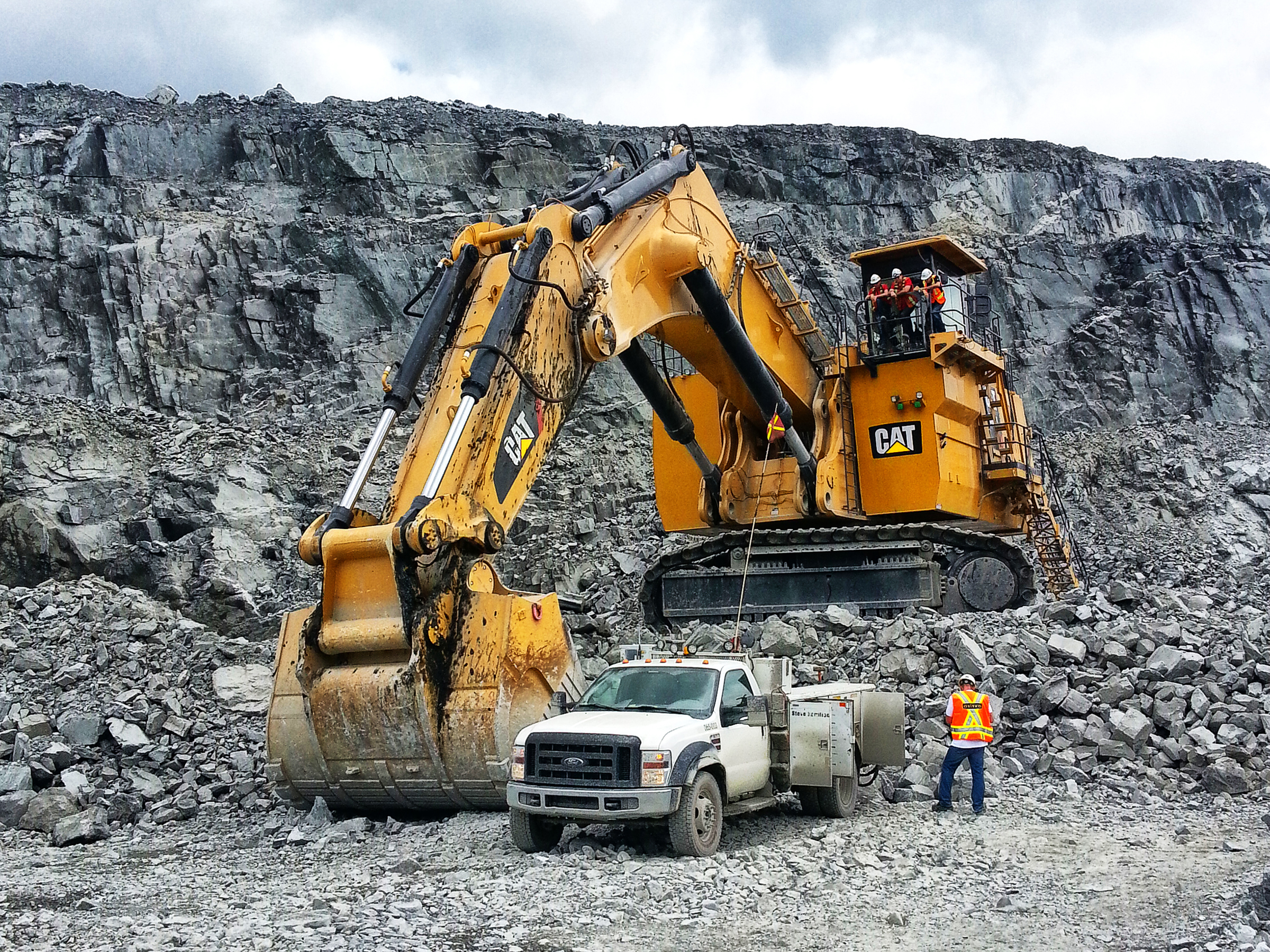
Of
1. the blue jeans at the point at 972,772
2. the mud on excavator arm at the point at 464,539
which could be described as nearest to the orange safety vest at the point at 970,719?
the blue jeans at the point at 972,772

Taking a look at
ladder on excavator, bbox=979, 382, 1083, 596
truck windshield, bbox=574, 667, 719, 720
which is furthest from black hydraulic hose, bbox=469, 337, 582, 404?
ladder on excavator, bbox=979, 382, 1083, 596

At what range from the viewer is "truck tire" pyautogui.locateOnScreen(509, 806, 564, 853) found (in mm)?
7316

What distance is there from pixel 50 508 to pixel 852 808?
18228 millimetres

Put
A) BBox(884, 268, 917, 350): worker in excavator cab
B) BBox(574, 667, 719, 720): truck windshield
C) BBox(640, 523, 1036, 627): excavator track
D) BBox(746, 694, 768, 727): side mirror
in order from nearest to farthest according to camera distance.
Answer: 1. BBox(574, 667, 719, 720): truck windshield
2. BBox(746, 694, 768, 727): side mirror
3. BBox(640, 523, 1036, 627): excavator track
4. BBox(884, 268, 917, 350): worker in excavator cab

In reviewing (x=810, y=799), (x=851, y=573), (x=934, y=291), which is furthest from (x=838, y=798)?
(x=934, y=291)

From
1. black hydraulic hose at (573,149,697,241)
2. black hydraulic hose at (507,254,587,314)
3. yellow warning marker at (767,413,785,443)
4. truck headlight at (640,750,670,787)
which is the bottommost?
truck headlight at (640,750,670,787)

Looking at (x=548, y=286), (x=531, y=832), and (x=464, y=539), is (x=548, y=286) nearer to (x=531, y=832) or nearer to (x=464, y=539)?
(x=464, y=539)

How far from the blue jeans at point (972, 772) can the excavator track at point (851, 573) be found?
4.56 meters

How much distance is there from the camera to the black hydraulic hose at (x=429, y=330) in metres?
8.55

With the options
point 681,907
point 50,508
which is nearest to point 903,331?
point 681,907

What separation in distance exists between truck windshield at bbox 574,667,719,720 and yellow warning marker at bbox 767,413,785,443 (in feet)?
15.1

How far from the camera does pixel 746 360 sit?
11422mm

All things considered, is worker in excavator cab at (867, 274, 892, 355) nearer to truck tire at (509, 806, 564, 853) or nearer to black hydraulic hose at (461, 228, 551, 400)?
black hydraulic hose at (461, 228, 551, 400)

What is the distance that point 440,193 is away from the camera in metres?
35.5
